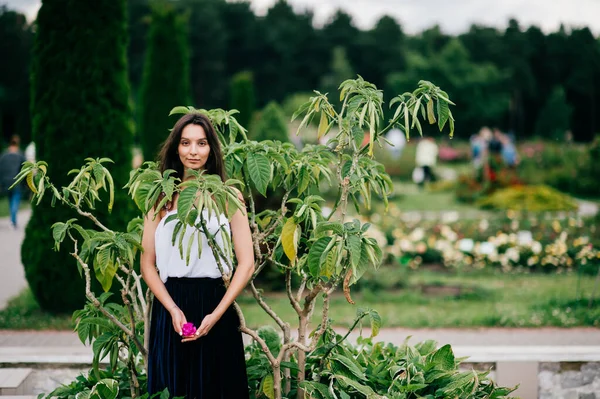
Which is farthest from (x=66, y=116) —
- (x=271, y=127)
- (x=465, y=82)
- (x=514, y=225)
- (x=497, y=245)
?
(x=465, y=82)

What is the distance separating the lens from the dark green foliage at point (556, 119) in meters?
30.9

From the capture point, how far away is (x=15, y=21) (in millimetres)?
44562

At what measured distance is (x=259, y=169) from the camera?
2863 mm

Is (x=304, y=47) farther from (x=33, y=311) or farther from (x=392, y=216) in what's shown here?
(x=33, y=311)

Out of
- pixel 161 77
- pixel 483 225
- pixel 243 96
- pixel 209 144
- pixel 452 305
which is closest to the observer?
pixel 209 144

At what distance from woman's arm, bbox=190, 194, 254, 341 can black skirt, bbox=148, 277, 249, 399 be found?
0.13 m

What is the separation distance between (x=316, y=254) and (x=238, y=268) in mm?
370

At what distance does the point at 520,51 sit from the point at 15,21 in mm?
38116

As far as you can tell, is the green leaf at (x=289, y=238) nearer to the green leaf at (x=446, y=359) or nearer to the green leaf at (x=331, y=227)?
the green leaf at (x=331, y=227)

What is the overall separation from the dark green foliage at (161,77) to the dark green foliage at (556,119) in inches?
804

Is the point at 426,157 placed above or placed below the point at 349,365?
above

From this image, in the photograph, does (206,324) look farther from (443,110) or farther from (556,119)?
(556,119)

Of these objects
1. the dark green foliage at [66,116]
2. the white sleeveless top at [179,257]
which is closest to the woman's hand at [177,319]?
the white sleeveless top at [179,257]

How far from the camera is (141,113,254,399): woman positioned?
9.23 ft
